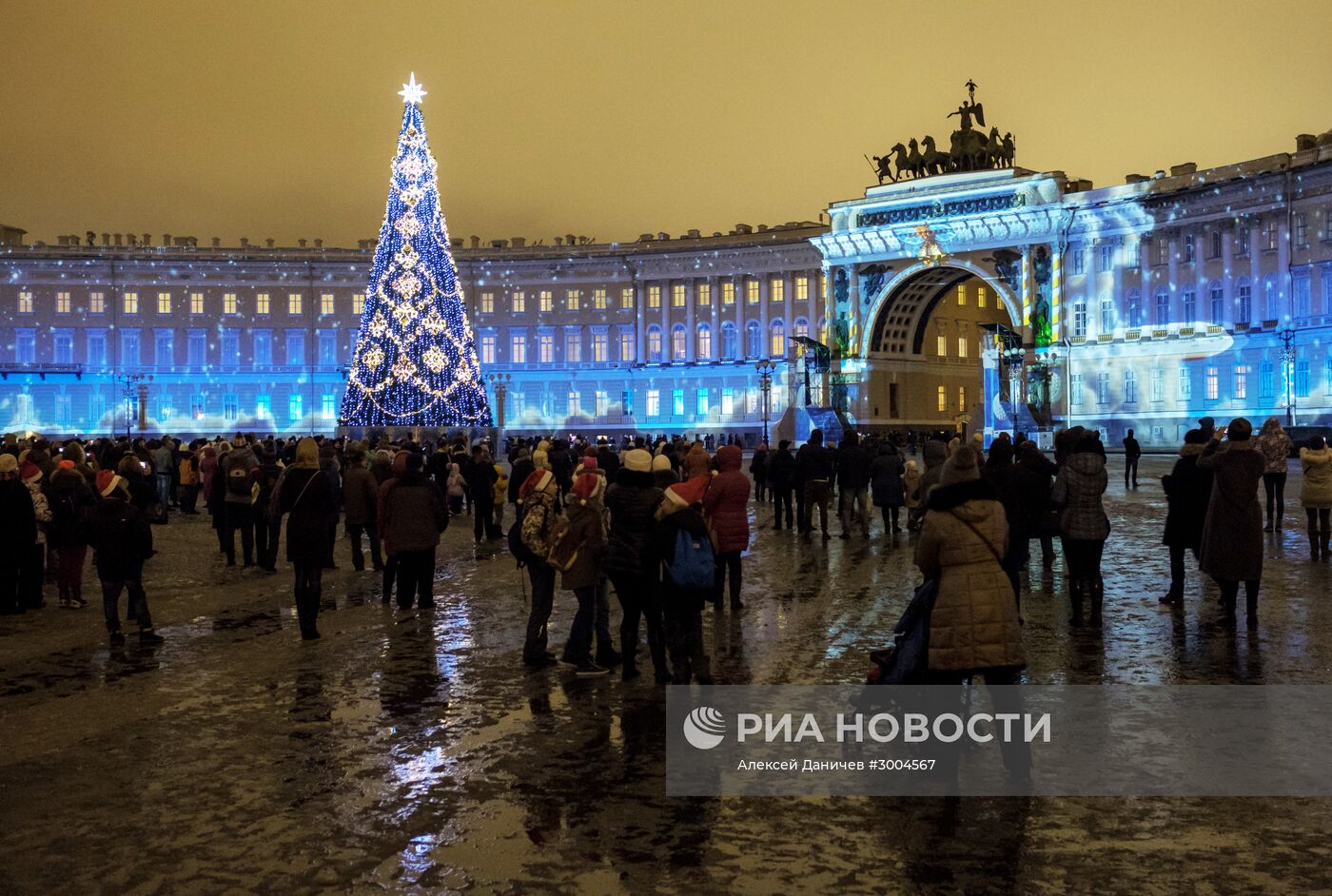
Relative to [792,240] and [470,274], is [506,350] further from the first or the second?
[792,240]

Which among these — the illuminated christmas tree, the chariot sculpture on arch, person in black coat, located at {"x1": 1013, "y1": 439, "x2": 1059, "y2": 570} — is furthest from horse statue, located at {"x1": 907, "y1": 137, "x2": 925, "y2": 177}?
person in black coat, located at {"x1": 1013, "y1": 439, "x2": 1059, "y2": 570}

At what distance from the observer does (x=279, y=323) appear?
262ft

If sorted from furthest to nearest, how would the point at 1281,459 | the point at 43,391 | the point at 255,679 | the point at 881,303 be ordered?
the point at 43,391, the point at 881,303, the point at 1281,459, the point at 255,679

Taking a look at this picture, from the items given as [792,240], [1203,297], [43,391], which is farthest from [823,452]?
[43,391]

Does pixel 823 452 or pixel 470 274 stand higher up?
pixel 470 274

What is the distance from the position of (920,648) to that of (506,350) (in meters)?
74.6

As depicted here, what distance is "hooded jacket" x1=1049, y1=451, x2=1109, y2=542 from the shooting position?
40.6 ft

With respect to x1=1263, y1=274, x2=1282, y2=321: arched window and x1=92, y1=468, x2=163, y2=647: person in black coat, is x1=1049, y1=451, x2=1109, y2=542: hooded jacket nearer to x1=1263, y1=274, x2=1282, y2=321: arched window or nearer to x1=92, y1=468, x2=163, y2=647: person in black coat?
x1=92, y1=468, x2=163, y2=647: person in black coat

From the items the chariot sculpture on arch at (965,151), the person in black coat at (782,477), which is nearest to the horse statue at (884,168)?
the chariot sculpture on arch at (965,151)

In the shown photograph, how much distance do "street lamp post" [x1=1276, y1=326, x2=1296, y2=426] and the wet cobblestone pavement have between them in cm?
3872

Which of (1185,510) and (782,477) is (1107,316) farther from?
(1185,510)

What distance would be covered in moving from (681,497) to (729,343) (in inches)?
2675

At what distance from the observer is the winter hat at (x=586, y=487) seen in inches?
405

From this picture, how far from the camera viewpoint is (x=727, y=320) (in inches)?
3029
